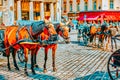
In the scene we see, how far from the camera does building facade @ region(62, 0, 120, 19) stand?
213ft

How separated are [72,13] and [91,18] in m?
7.64

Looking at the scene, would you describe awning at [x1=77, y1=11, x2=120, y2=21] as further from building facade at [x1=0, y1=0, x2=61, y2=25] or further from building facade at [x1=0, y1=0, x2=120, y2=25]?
building facade at [x1=0, y1=0, x2=61, y2=25]

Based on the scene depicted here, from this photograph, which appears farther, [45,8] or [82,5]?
[82,5]

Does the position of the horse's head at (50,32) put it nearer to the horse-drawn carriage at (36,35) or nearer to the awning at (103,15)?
the horse-drawn carriage at (36,35)

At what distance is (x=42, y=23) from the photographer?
11.8 m

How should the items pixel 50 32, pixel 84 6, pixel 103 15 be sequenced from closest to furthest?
pixel 50 32
pixel 103 15
pixel 84 6

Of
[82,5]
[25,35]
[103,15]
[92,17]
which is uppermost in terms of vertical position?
[82,5]

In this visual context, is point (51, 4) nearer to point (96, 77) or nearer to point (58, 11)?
point (58, 11)

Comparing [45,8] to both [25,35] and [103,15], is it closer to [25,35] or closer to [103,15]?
[103,15]

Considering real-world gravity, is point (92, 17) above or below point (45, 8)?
below

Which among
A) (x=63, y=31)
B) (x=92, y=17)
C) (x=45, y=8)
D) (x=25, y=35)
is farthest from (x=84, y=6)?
(x=25, y=35)

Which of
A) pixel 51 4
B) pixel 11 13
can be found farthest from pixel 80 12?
pixel 11 13

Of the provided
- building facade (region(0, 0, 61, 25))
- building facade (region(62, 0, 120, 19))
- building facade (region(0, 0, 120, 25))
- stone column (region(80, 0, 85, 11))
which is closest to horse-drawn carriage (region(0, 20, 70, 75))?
building facade (region(0, 0, 120, 25))

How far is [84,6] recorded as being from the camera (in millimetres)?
68375
